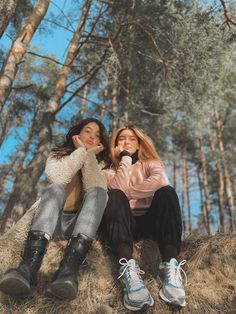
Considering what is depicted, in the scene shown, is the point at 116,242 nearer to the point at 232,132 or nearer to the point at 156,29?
the point at 156,29

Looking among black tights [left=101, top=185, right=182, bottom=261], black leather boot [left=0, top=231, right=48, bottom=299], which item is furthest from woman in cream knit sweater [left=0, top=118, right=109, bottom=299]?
black tights [left=101, top=185, right=182, bottom=261]

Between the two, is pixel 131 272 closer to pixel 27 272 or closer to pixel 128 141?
pixel 27 272

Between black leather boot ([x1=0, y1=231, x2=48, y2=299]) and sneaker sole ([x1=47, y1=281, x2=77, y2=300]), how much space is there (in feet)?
0.44

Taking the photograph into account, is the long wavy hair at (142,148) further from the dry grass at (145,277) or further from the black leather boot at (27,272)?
the black leather boot at (27,272)

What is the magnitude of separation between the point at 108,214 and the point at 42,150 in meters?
4.80

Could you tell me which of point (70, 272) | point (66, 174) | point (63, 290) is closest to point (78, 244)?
point (70, 272)

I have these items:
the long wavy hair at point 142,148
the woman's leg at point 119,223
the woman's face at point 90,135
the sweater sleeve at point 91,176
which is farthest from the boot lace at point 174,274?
the woman's face at point 90,135

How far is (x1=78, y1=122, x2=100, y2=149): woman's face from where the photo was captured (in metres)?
3.41

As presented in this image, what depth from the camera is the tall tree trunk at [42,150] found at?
664cm

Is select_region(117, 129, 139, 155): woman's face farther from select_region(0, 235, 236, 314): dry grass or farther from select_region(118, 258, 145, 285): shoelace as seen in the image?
select_region(118, 258, 145, 285): shoelace

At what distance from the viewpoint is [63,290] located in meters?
2.09

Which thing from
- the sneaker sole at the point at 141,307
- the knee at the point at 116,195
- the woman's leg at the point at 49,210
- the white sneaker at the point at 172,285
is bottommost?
the sneaker sole at the point at 141,307

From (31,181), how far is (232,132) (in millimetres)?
13362

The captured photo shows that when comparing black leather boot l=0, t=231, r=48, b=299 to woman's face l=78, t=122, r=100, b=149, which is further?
woman's face l=78, t=122, r=100, b=149
